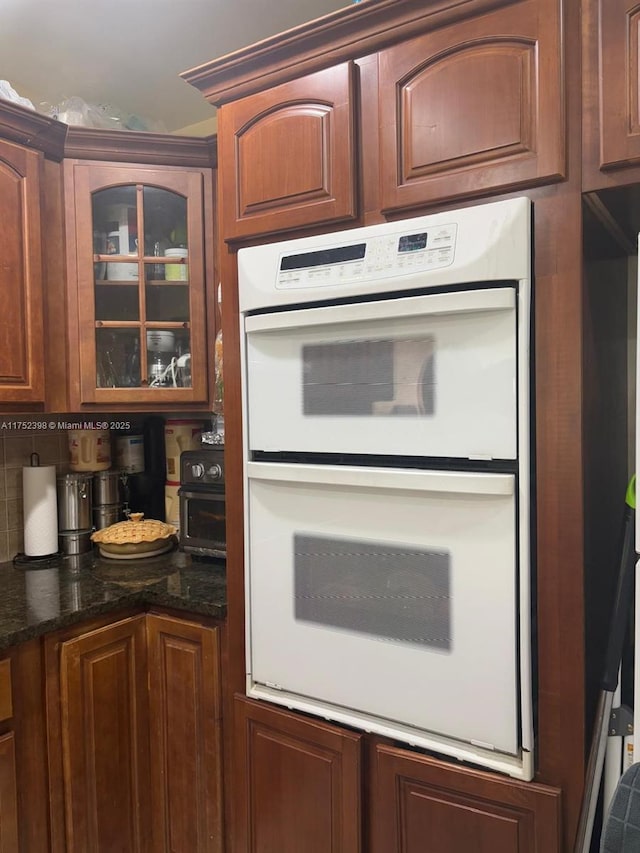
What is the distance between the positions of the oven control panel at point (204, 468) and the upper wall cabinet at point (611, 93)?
3.99ft

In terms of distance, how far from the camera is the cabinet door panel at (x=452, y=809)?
1086 mm

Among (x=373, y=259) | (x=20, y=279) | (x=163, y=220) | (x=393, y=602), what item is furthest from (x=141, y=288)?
(x=393, y=602)

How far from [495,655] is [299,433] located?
56cm

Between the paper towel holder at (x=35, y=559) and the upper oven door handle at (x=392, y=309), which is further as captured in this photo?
the paper towel holder at (x=35, y=559)

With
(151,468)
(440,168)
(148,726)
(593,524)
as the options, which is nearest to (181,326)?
(151,468)

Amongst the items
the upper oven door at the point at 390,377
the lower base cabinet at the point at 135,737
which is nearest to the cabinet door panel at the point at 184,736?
the lower base cabinet at the point at 135,737

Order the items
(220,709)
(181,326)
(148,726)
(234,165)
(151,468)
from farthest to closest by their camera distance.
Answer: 1. (151,468)
2. (181,326)
3. (148,726)
4. (220,709)
5. (234,165)

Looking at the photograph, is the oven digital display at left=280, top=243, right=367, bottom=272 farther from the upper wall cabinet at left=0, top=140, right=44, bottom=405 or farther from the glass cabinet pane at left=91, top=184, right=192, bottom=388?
the upper wall cabinet at left=0, top=140, right=44, bottom=405

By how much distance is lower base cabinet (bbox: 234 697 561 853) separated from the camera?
111cm

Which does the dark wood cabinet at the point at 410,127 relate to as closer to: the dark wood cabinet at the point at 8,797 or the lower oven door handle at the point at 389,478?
the lower oven door handle at the point at 389,478

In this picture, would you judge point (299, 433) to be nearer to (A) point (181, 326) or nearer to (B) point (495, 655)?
(B) point (495, 655)

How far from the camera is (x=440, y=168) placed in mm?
1151

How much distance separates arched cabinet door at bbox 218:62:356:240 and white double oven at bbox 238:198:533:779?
75 millimetres

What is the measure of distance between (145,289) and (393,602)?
126 cm
